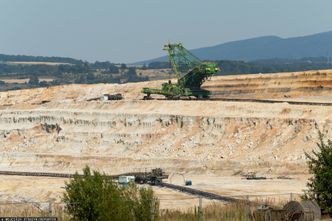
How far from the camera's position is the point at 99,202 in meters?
31.9

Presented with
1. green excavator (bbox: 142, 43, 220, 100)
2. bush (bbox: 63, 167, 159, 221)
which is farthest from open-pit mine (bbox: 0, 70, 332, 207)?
bush (bbox: 63, 167, 159, 221)

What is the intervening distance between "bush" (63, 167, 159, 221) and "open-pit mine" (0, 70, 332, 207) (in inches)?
940

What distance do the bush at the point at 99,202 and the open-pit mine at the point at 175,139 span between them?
23866mm

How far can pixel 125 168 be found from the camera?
7862 centimetres

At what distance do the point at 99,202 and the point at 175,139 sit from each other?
52137 millimetres

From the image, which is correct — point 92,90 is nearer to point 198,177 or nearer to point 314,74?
point 314,74

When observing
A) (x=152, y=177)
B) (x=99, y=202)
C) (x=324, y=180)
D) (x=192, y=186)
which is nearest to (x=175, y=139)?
(x=152, y=177)

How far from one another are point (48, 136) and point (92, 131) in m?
5.44

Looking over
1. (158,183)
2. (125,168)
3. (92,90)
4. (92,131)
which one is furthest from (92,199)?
(92,90)

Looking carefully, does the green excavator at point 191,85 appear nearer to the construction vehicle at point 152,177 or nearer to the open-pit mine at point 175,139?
the open-pit mine at point 175,139

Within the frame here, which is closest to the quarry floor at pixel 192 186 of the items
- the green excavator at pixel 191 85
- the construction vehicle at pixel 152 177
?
the construction vehicle at pixel 152 177

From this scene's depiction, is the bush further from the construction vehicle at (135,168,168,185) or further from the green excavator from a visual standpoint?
the green excavator

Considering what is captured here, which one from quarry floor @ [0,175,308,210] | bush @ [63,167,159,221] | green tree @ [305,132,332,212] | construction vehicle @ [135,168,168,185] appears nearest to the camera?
bush @ [63,167,159,221]

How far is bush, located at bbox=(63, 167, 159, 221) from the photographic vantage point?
104 feet
